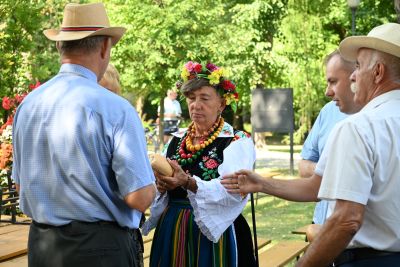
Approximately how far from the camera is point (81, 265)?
288cm

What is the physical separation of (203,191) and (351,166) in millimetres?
1600

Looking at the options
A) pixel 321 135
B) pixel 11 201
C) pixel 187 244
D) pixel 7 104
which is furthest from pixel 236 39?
pixel 187 244

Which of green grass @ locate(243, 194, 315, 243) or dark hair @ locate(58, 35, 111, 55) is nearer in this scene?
dark hair @ locate(58, 35, 111, 55)

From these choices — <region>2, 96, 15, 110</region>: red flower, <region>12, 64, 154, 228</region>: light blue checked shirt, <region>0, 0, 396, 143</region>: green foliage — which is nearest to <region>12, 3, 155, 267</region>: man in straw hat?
<region>12, 64, 154, 228</region>: light blue checked shirt

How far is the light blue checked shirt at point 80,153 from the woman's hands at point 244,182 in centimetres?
81

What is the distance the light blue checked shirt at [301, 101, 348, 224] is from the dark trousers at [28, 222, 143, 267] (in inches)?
78.6

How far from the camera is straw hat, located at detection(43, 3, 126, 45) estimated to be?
119 inches

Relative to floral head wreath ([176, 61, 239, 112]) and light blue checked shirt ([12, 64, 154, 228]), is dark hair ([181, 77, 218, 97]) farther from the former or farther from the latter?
light blue checked shirt ([12, 64, 154, 228])

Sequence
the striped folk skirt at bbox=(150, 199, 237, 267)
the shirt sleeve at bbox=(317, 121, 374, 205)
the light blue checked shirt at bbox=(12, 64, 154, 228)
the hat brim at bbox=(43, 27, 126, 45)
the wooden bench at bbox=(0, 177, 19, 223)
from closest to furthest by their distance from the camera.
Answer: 1. the shirt sleeve at bbox=(317, 121, 374, 205)
2. the light blue checked shirt at bbox=(12, 64, 154, 228)
3. the hat brim at bbox=(43, 27, 126, 45)
4. the striped folk skirt at bbox=(150, 199, 237, 267)
5. the wooden bench at bbox=(0, 177, 19, 223)

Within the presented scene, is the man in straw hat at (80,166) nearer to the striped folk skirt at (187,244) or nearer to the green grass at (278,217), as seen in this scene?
the striped folk skirt at (187,244)

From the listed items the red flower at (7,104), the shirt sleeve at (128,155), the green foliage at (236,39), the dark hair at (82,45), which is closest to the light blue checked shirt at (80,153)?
the shirt sleeve at (128,155)

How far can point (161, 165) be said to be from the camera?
3.86m

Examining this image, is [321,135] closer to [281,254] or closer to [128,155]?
[281,254]

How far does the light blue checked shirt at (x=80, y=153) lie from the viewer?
287cm
